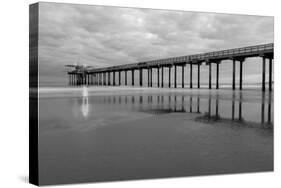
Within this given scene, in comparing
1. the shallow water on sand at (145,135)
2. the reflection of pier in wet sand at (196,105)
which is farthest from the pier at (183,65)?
the reflection of pier in wet sand at (196,105)

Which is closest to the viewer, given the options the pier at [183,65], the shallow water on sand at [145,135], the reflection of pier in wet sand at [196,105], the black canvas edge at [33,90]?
the black canvas edge at [33,90]

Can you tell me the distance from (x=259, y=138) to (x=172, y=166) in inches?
101

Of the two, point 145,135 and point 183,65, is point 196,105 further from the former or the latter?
point 145,135

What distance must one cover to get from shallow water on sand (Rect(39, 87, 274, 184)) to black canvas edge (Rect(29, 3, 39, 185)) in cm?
13

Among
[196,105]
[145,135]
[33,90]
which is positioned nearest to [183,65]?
[196,105]

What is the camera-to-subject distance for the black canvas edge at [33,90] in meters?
7.29

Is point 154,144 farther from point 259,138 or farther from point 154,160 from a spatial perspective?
point 259,138

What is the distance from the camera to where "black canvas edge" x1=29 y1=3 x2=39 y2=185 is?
7.29m

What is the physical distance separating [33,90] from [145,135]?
2804 mm

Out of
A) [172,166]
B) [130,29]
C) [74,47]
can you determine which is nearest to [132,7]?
[130,29]

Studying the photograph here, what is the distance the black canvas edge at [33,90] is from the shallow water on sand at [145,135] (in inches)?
5.1

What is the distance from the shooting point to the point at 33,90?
7.37 metres

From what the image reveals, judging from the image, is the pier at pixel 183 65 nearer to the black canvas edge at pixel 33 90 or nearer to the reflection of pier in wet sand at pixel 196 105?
the reflection of pier in wet sand at pixel 196 105

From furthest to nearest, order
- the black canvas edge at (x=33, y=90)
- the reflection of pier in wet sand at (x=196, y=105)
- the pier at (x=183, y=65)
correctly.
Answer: the reflection of pier in wet sand at (x=196, y=105) < the pier at (x=183, y=65) < the black canvas edge at (x=33, y=90)
